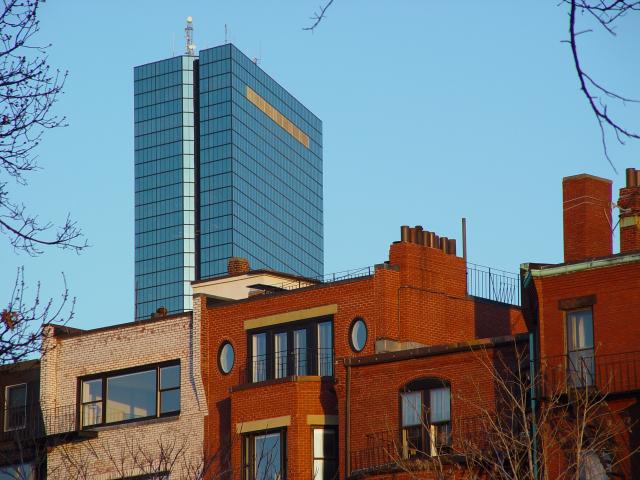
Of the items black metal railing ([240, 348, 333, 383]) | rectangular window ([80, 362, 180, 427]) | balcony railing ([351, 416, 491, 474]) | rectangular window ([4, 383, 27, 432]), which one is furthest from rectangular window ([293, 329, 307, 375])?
rectangular window ([4, 383, 27, 432])

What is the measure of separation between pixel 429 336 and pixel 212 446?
7892 millimetres

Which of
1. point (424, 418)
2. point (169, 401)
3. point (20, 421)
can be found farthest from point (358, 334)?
point (20, 421)

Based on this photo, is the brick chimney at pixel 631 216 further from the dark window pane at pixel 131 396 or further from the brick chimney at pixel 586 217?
the dark window pane at pixel 131 396

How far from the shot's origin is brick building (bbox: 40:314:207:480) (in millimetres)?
50094

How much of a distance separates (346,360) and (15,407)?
16.8m

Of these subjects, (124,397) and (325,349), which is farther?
(124,397)

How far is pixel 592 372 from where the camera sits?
124 ft

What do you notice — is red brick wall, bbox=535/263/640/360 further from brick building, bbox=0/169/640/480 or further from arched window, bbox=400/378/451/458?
arched window, bbox=400/378/451/458

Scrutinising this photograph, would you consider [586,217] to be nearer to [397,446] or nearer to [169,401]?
[397,446]

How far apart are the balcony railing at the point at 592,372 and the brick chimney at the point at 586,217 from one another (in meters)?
4.59

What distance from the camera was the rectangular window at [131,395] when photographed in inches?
2013

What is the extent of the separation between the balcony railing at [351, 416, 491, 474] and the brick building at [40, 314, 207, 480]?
289 inches

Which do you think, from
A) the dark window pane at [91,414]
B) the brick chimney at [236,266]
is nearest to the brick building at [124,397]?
the dark window pane at [91,414]

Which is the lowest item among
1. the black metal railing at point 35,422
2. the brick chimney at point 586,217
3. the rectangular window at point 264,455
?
the rectangular window at point 264,455
